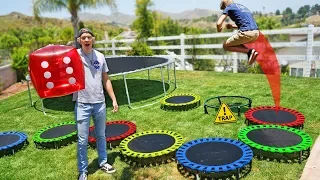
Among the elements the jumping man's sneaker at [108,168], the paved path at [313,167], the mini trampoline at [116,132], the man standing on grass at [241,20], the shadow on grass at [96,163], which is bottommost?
the shadow on grass at [96,163]

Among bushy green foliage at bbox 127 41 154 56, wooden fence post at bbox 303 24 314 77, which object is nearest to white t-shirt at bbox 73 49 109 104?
wooden fence post at bbox 303 24 314 77

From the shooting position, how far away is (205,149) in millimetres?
3529

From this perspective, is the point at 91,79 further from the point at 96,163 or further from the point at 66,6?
the point at 66,6

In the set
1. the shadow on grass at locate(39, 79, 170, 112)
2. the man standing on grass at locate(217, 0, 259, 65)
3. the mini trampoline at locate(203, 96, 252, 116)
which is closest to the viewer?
the man standing on grass at locate(217, 0, 259, 65)

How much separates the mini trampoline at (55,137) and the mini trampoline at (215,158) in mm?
1941

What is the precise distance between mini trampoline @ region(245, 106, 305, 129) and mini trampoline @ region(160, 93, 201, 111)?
1.34 meters

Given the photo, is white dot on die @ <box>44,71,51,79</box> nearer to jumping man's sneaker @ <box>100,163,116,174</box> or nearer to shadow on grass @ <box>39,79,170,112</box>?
jumping man's sneaker @ <box>100,163,116,174</box>

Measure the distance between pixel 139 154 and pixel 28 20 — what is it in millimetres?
124920

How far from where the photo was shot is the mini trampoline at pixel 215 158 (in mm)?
3033

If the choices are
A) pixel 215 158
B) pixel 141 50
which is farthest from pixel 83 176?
pixel 141 50

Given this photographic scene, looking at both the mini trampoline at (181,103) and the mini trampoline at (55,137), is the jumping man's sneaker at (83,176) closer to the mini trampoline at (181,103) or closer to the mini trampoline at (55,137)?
the mini trampoline at (55,137)

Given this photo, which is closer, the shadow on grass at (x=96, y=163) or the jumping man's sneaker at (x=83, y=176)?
the jumping man's sneaker at (x=83, y=176)

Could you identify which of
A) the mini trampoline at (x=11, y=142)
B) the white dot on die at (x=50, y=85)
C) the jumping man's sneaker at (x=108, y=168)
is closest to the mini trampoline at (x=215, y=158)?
the jumping man's sneaker at (x=108, y=168)

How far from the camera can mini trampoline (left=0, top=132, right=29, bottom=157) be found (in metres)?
4.36
